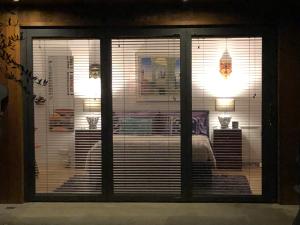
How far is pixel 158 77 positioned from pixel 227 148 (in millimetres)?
1197

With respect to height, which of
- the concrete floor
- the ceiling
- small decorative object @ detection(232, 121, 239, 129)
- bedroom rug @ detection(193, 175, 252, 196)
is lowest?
the concrete floor

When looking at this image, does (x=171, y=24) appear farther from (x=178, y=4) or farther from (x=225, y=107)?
(x=225, y=107)

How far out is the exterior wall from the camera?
5.31 meters

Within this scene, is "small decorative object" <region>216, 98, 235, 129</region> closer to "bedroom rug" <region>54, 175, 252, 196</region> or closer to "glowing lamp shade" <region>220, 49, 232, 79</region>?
"glowing lamp shade" <region>220, 49, 232, 79</region>

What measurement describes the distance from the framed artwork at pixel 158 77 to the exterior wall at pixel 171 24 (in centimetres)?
44

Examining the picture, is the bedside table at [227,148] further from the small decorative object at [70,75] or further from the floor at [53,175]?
the small decorative object at [70,75]

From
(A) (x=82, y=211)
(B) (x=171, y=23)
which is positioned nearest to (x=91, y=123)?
(A) (x=82, y=211)

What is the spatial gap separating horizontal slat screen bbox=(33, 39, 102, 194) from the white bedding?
0.84 feet

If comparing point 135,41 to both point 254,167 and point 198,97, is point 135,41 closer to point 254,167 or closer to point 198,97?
point 198,97

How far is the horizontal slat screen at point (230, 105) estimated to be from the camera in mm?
5477

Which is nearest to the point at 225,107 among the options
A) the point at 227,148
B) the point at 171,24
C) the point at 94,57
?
the point at 227,148

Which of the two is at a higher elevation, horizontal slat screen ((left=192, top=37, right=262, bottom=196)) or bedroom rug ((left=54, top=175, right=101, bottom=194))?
horizontal slat screen ((left=192, top=37, right=262, bottom=196))

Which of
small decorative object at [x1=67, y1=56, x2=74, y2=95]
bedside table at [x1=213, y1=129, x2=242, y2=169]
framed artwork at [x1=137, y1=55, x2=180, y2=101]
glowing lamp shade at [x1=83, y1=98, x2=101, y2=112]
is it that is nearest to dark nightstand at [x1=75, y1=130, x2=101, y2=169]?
glowing lamp shade at [x1=83, y1=98, x2=101, y2=112]

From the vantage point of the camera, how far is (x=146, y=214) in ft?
16.6
